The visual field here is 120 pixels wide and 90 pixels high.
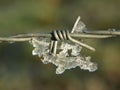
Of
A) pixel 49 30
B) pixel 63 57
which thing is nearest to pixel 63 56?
pixel 63 57

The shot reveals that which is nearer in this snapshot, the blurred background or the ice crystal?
the ice crystal

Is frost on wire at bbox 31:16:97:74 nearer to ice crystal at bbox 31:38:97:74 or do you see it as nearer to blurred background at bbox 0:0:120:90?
ice crystal at bbox 31:38:97:74

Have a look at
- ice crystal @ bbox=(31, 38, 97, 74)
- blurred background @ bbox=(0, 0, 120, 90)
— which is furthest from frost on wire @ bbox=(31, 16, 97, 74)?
blurred background @ bbox=(0, 0, 120, 90)

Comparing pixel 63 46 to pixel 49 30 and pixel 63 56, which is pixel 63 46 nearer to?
pixel 63 56

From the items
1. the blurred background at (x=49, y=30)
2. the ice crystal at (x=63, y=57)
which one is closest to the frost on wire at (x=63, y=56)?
the ice crystal at (x=63, y=57)

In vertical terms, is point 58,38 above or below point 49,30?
above
